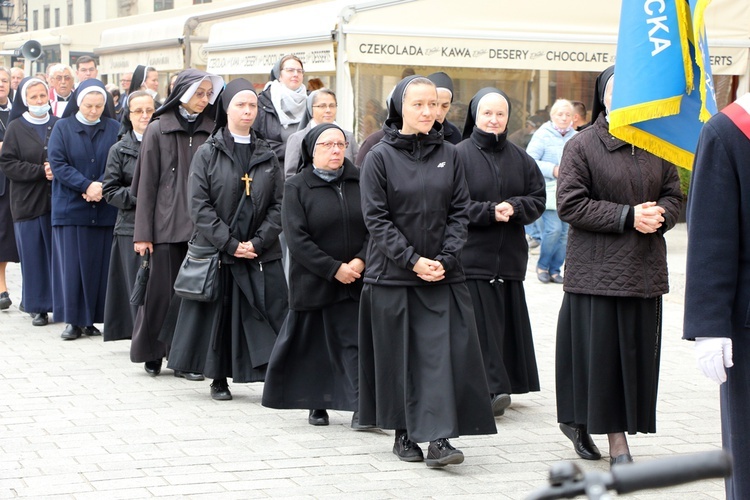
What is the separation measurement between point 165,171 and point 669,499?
14.5 feet

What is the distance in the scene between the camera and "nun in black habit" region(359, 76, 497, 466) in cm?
605

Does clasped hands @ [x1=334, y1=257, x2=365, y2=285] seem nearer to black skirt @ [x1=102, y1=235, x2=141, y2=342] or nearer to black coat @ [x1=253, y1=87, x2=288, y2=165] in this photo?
black skirt @ [x1=102, y1=235, x2=141, y2=342]

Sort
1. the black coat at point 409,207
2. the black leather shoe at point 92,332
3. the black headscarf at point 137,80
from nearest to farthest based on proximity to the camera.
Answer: the black coat at point 409,207, the black leather shoe at point 92,332, the black headscarf at point 137,80

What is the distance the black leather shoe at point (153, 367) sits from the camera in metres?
8.77

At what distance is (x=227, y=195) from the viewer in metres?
7.82

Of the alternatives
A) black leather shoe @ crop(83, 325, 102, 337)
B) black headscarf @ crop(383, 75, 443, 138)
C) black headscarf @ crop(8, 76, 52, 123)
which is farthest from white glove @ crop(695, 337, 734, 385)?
black headscarf @ crop(8, 76, 52, 123)

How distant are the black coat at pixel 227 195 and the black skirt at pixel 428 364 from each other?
176 centimetres

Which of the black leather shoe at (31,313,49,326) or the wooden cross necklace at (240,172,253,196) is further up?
the wooden cross necklace at (240,172,253,196)

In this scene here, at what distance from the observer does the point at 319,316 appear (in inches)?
281

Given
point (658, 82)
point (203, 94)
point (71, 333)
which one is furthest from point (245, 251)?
point (71, 333)

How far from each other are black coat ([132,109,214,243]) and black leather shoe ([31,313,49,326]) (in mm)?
2745

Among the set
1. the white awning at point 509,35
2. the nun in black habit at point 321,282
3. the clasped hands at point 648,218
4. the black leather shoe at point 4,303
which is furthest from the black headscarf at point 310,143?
the white awning at point 509,35

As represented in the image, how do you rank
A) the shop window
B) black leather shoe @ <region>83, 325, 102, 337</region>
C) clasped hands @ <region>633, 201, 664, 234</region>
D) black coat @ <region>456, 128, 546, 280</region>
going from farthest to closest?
the shop window
black leather shoe @ <region>83, 325, 102, 337</region>
black coat @ <region>456, 128, 546, 280</region>
clasped hands @ <region>633, 201, 664, 234</region>

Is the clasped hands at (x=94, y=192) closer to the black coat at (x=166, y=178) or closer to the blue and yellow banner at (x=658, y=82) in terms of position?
the black coat at (x=166, y=178)
